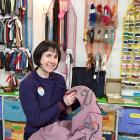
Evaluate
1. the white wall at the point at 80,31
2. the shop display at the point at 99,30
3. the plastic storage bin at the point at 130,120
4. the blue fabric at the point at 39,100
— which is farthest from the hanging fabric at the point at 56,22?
the blue fabric at the point at 39,100

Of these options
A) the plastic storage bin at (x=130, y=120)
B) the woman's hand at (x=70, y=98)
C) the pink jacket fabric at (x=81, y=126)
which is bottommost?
the plastic storage bin at (x=130, y=120)

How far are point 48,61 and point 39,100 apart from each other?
0.24 m

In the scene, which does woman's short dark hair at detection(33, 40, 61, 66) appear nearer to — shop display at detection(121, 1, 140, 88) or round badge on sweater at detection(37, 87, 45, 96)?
round badge on sweater at detection(37, 87, 45, 96)

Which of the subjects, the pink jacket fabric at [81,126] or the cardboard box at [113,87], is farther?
the cardboard box at [113,87]

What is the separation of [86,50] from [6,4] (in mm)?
1158

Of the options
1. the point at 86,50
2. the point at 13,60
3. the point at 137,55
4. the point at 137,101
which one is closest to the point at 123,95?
the point at 137,101

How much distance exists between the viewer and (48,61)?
61.2 inches

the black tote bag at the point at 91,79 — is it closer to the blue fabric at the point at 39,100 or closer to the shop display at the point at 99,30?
the shop display at the point at 99,30

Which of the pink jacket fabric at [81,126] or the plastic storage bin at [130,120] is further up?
the pink jacket fabric at [81,126]

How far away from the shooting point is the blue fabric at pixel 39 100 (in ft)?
4.82

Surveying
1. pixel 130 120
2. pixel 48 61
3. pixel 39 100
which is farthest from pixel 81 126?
pixel 130 120

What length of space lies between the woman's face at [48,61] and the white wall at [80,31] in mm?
1730

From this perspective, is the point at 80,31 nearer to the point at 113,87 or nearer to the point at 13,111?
the point at 113,87

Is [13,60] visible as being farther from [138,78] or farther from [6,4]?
[138,78]
